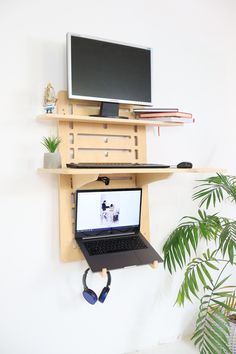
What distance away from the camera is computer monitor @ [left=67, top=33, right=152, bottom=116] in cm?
154

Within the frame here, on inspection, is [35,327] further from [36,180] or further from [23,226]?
[36,180]

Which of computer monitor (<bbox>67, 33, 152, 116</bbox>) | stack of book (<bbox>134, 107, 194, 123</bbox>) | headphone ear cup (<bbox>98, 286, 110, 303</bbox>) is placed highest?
computer monitor (<bbox>67, 33, 152, 116</bbox>)

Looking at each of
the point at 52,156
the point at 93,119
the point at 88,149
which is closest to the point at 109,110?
the point at 93,119

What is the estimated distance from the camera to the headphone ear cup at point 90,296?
1.61 meters

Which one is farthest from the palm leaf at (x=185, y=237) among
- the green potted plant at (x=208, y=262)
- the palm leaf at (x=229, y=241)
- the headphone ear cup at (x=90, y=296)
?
the headphone ear cup at (x=90, y=296)

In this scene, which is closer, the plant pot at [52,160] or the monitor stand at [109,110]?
the plant pot at [52,160]

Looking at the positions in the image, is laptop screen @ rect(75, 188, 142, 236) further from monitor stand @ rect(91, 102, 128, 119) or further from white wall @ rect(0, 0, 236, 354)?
monitor stand @ rect(91, 102, 128, 119)

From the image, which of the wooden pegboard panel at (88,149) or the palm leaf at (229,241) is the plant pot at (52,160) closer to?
the wooden pegboard panel at (88,149)

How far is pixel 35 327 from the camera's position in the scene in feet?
5.33

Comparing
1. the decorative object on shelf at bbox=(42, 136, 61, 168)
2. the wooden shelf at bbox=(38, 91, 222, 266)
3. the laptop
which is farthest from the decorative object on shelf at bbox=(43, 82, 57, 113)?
the laptop

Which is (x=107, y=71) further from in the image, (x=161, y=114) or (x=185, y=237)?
(x=185, y=237)

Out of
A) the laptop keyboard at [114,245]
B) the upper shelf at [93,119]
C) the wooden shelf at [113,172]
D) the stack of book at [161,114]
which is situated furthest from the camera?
the stack of book at [161,114]

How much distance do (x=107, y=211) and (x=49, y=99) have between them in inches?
25.2

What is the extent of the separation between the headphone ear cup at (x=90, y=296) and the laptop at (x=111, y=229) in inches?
7.8
